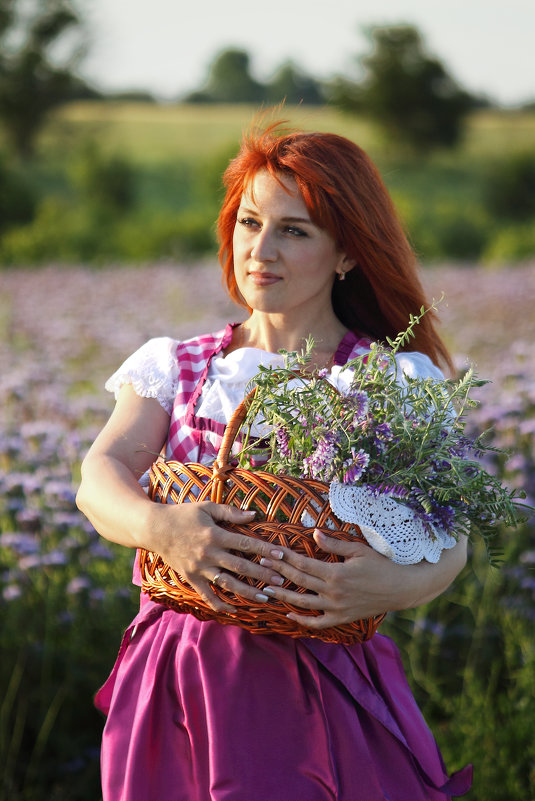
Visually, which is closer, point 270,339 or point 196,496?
point 196,496

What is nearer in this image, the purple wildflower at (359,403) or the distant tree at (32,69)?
the purple wildflower at (359,403)

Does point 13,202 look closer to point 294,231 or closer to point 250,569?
point 294,231

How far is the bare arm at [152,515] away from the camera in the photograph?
1409 mm

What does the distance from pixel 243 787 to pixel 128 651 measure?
1.30ft

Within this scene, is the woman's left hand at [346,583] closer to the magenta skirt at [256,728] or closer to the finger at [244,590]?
the finger at [244,590]

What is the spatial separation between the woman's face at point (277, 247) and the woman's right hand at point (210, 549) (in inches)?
20.4

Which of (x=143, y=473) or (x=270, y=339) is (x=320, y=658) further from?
(x=270, y=339)

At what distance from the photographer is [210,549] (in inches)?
55.9

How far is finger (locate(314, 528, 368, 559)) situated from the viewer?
1.39 metres

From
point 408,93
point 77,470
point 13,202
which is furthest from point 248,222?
point 408,93

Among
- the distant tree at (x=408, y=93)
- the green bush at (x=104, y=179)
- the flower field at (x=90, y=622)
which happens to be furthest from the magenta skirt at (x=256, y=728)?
the distant tree at (x=408, y=93)

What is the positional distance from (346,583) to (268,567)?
5.0 inches

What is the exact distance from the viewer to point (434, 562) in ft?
4.93

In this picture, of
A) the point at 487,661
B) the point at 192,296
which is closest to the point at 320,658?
the point at 487,661
